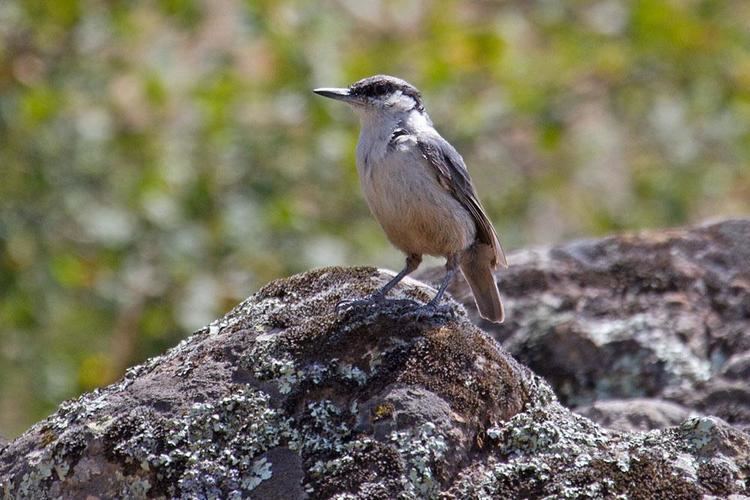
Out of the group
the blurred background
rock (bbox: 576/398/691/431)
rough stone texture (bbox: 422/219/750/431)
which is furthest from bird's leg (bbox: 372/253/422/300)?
the blurred background

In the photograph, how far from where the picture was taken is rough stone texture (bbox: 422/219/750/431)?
15.8 feet

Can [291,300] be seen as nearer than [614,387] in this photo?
Yes

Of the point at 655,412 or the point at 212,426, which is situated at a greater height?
the point at 655,412

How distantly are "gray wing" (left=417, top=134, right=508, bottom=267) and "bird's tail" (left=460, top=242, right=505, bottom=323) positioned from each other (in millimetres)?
39

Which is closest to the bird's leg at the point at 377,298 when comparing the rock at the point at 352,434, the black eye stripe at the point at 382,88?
the rock at the point at 352,434

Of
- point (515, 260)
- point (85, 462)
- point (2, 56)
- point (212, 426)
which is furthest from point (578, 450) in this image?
point (2, 56)

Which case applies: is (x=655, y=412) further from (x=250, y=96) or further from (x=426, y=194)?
(x=250, y=96)

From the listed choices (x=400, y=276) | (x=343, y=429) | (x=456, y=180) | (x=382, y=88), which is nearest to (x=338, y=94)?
(x=382, y=88)

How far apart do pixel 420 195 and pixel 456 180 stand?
0.26 metres

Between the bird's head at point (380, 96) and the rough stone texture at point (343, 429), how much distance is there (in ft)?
3.96

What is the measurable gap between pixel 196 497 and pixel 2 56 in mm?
6429

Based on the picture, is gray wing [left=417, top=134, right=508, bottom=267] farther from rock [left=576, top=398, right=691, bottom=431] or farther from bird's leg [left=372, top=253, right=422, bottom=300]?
rock [left=576, top=398, right=691, bottom=431]

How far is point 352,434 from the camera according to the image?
319cm

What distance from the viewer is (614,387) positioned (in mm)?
4879
